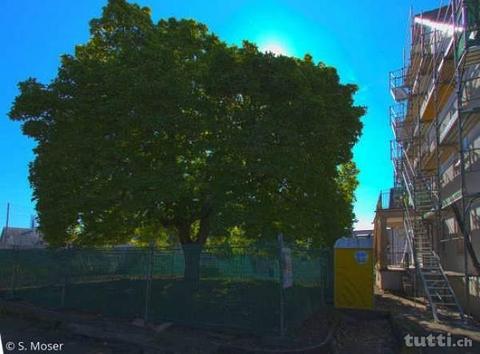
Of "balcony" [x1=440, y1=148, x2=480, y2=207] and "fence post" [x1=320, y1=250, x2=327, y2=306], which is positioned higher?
"balcony" [x1=440, y1=148, x2=480, y2=207]

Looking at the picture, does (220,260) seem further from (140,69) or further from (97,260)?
(140,69)

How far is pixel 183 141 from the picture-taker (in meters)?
16.6

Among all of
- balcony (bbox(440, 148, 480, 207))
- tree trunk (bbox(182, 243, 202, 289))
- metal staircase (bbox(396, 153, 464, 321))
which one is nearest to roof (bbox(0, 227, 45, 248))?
metal staircase (bbox(396, 153, 464, 321))

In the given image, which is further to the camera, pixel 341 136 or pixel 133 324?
pixel 341 136

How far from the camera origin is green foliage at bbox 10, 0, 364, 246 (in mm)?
15406

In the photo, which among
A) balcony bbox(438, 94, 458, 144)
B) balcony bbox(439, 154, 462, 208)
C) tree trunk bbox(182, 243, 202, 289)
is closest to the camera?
tree trunk bbox(182, 243, 202, 289)

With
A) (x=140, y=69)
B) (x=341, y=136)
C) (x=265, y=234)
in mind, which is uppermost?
(x=140, y=69)

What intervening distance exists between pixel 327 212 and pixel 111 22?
10.4 m

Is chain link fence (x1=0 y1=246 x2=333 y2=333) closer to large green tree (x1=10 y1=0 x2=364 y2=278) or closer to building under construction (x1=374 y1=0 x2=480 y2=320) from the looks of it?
large green tree (x1=10 y1=0 x2=364 y2=278)

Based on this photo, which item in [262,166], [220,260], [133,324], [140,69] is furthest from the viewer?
[140,69]

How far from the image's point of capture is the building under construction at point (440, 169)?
16078 millimetres

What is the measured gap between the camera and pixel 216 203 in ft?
51.3

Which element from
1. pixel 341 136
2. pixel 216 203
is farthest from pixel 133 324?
pixel 341 136

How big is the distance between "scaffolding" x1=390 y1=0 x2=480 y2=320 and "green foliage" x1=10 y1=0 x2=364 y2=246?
3.98m
